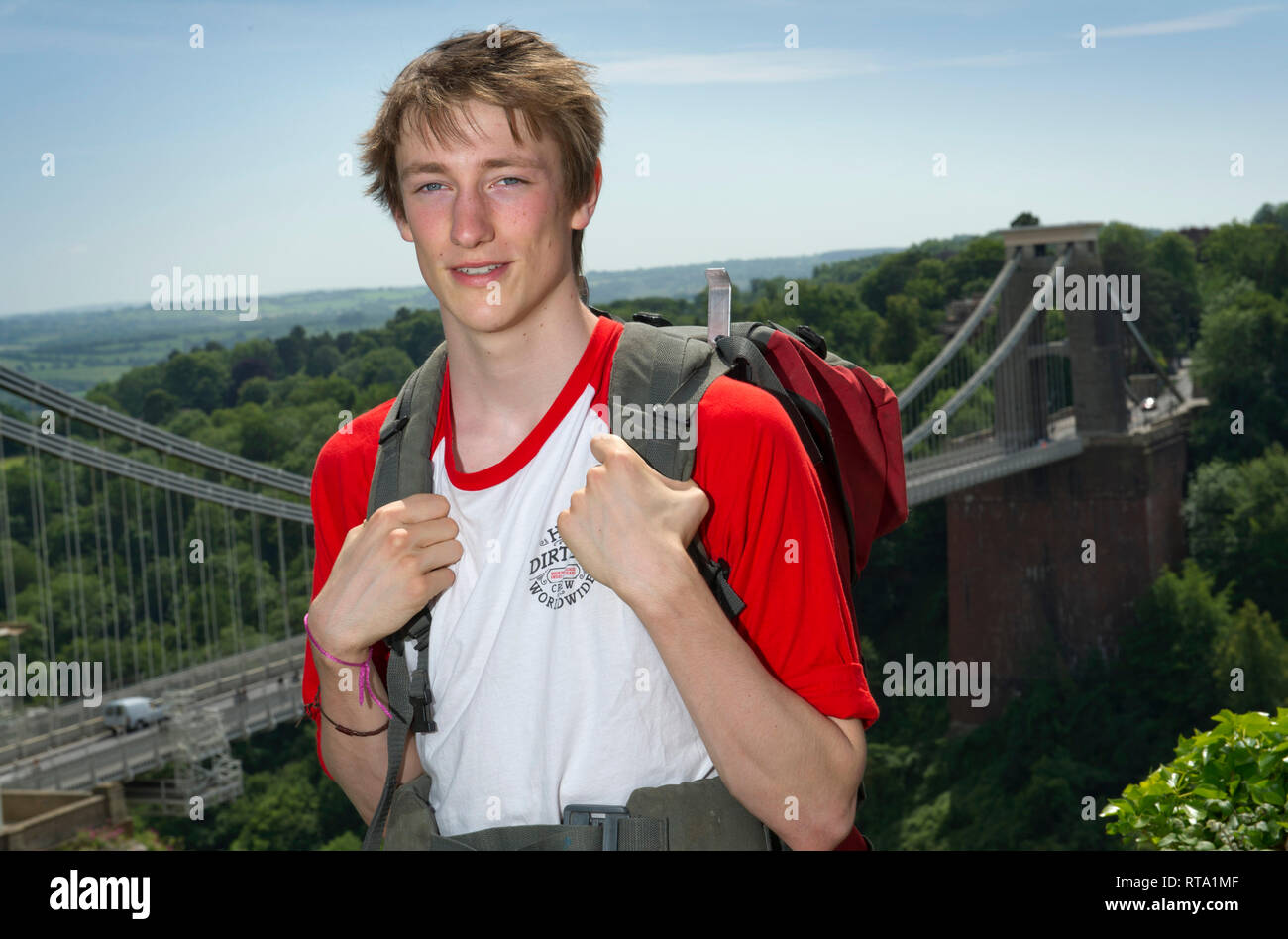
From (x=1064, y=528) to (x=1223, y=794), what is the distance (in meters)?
26.4

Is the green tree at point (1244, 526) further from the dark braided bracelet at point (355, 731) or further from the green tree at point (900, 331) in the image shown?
the dark braided bracelet at point (355, 731)

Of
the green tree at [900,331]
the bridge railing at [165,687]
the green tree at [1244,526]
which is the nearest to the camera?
the bridge railing at [165,687]

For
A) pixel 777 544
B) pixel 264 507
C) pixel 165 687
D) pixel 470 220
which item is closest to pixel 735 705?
pixel 777 544

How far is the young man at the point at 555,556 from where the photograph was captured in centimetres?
118

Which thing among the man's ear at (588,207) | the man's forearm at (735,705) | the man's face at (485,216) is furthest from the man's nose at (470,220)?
the man's forearm at (735,705)

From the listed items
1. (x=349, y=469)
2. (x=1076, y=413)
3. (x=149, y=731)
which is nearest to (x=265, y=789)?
(x=149, y=731)

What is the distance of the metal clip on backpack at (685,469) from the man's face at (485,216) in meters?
0.11

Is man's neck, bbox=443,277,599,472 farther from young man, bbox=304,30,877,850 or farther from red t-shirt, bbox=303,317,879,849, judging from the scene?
red t-shirt, bbox=303,317,879,849

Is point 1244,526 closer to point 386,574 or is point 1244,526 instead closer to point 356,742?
point 356,742

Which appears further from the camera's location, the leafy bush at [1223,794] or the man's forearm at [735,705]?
the leafy bush at [1223,794]

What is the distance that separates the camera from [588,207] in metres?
1.38

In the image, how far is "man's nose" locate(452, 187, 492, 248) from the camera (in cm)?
127
